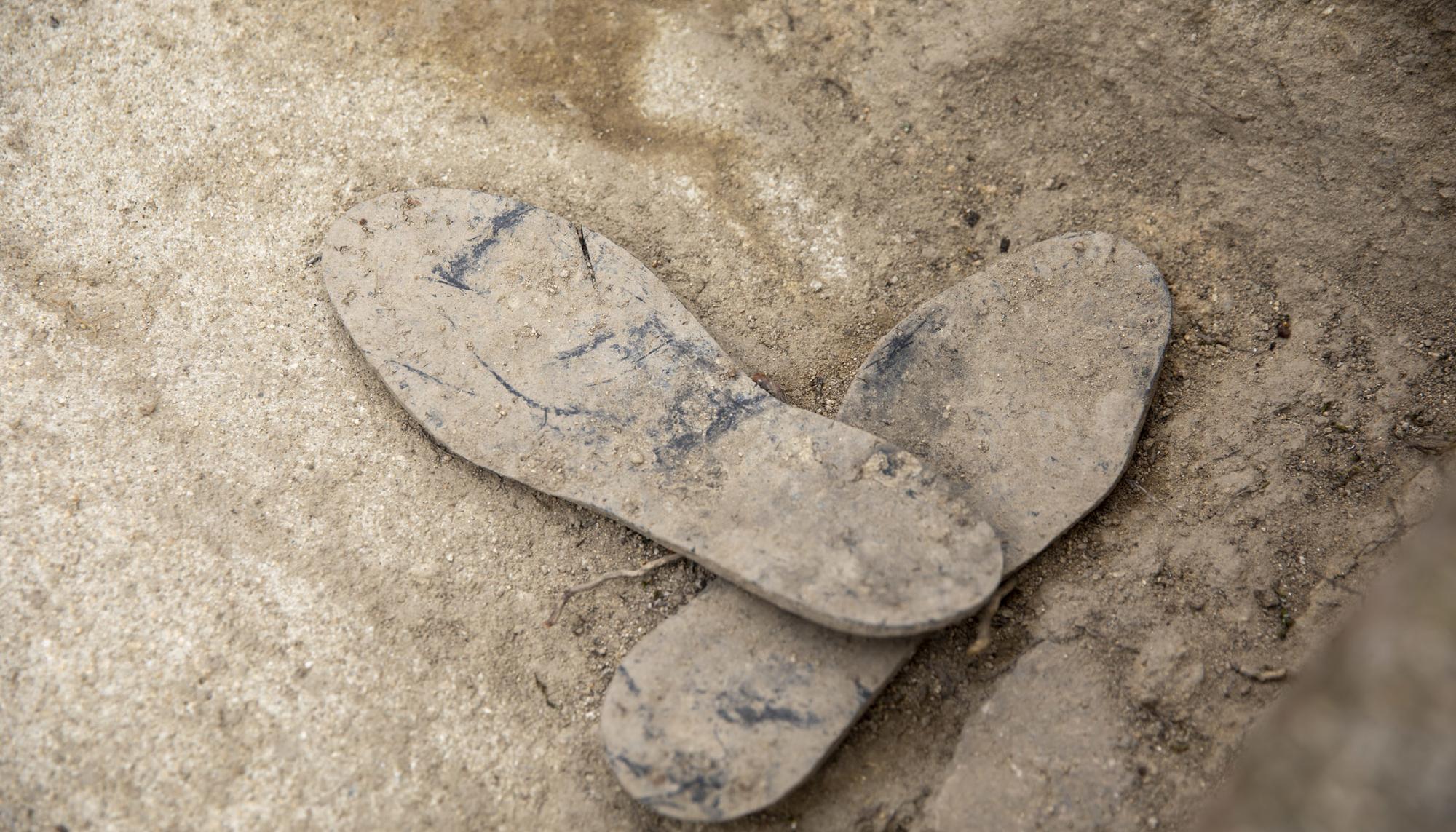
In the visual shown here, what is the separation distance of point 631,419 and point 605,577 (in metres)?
0.37

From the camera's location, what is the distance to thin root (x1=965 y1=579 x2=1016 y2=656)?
193cm

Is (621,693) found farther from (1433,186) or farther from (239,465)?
(1433,186)

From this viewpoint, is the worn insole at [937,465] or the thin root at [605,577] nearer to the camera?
the worn insole at [937,465]

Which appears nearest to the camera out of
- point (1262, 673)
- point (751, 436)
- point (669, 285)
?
point (1262, 673)

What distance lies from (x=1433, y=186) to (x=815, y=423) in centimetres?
163

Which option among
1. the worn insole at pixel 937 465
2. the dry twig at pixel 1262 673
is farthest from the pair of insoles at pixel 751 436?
the dry twig at pixel 1262 673

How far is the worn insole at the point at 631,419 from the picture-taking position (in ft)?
5.92

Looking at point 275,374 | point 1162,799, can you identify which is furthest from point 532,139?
point 1162,799

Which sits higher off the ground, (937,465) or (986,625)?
(937,465)

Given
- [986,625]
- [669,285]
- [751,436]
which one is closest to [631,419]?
[751,436]

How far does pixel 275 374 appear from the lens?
225cm

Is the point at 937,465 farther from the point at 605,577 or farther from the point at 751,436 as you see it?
the point at 605,577

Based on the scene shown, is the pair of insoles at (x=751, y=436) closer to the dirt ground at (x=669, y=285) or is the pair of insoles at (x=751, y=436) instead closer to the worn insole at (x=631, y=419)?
the worn insole at (x=631, y=419)

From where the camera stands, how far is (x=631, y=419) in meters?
2.05
